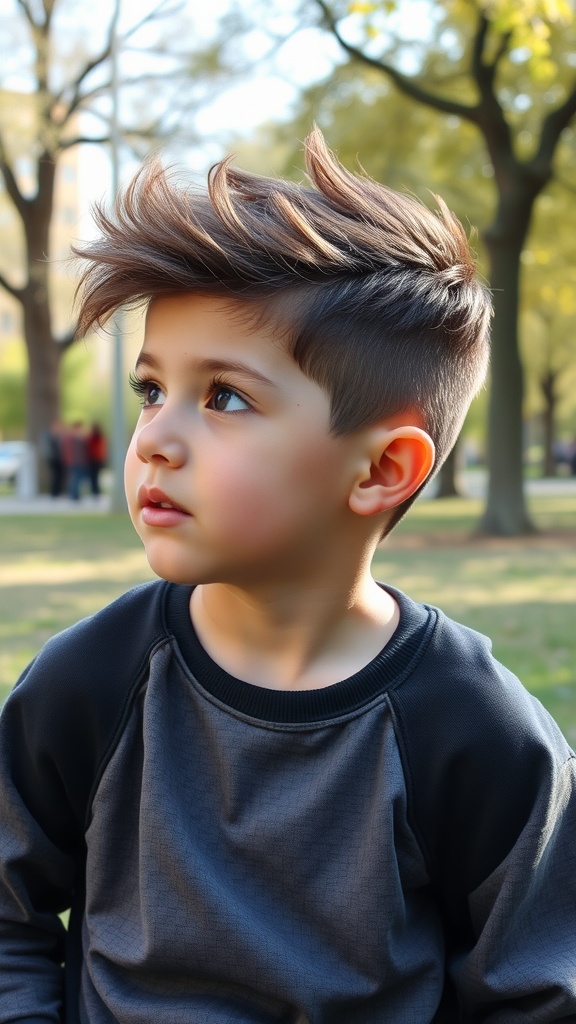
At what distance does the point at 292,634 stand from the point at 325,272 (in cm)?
55

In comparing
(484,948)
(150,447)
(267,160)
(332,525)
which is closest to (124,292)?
(150,447)

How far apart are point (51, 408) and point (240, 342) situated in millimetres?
25392

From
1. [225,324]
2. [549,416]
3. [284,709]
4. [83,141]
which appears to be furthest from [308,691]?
[549,416]

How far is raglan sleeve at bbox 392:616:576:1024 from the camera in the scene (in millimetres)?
1655

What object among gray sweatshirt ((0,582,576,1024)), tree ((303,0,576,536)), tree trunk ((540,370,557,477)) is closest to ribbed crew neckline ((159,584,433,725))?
gray sweatshirt ((0,582,576,1024))

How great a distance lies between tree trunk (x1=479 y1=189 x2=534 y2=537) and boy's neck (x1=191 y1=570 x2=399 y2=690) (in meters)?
14.0

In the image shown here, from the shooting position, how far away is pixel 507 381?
1580 centimetres

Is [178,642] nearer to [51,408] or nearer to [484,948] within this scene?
[484,948]

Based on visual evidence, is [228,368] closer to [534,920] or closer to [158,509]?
[158,509]

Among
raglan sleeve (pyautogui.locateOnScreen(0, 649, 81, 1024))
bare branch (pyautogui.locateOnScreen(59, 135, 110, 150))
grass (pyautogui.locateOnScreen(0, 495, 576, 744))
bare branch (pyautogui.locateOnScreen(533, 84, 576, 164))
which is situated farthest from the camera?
bare branch (pyautogui.locateOnScreen(59, 135, 110, 150))

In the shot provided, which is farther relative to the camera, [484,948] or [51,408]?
[51,408]

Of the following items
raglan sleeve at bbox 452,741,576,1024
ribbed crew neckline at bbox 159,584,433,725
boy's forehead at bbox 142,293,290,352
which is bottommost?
raglan sleeve at bbox 452,741,576,1024

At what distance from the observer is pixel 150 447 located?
161 centimetres

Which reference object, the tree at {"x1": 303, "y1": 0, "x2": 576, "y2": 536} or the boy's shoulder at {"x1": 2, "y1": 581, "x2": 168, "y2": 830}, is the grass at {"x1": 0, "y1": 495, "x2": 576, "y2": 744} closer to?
the tree at {"x1": 303, "y1": 0, "x2": 576, "y2": 536}
